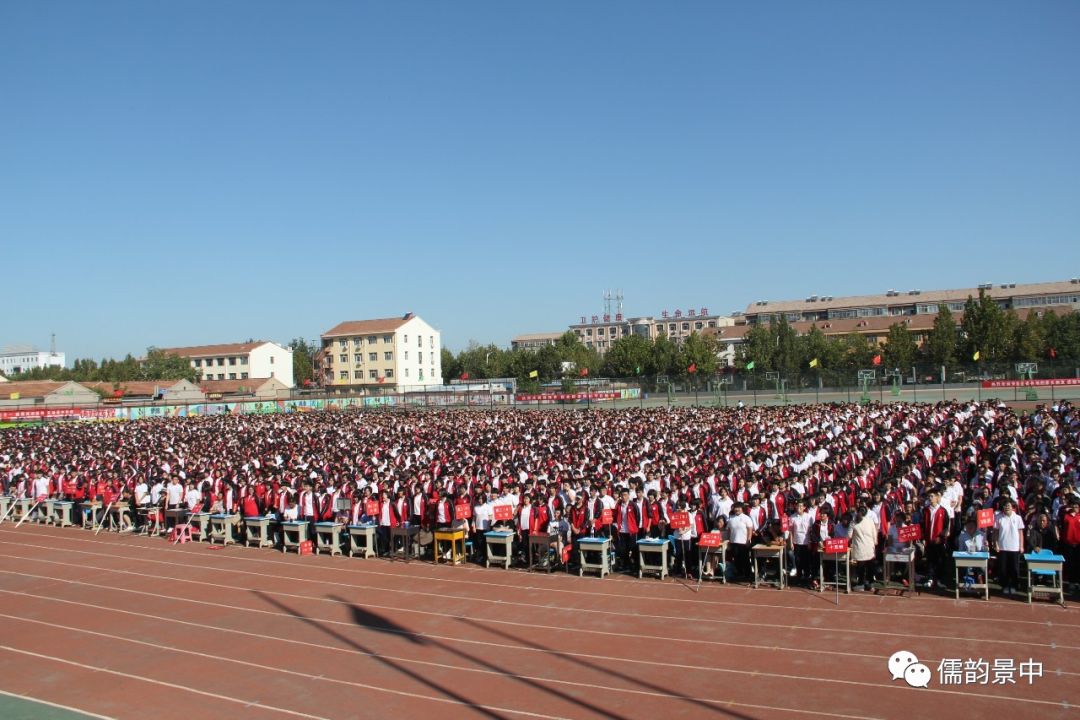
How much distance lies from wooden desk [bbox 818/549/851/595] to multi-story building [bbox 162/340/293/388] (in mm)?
91705

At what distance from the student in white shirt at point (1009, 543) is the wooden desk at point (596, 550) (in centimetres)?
602

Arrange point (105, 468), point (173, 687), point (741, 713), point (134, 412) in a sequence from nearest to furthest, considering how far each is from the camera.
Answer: point (741, 713) < point (173, 687) < point (105, 468) < point (134, 412)

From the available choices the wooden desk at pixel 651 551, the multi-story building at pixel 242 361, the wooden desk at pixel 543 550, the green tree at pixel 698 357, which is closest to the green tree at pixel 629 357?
the green tree at pixel 698 357

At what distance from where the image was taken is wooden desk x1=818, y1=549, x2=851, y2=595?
12.0 meters

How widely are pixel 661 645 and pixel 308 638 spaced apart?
16.1ft

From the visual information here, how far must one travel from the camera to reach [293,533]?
1823 cm

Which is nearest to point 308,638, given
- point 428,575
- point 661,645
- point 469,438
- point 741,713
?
point 428,575

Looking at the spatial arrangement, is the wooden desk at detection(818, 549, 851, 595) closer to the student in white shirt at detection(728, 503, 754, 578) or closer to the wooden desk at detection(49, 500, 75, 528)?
the student in white shirt at detection(728, 503, 754, 578)

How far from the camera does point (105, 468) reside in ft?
80.0

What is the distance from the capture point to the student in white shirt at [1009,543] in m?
11.4

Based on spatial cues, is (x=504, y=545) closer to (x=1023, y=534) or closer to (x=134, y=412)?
(x=1023, y=534)

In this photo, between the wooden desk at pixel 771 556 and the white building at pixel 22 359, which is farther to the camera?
the white building at pixel 22 359

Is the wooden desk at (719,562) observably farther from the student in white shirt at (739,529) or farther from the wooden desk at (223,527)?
the wooden desk at (223,527)

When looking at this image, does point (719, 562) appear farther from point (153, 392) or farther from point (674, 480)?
point (153, 392)
